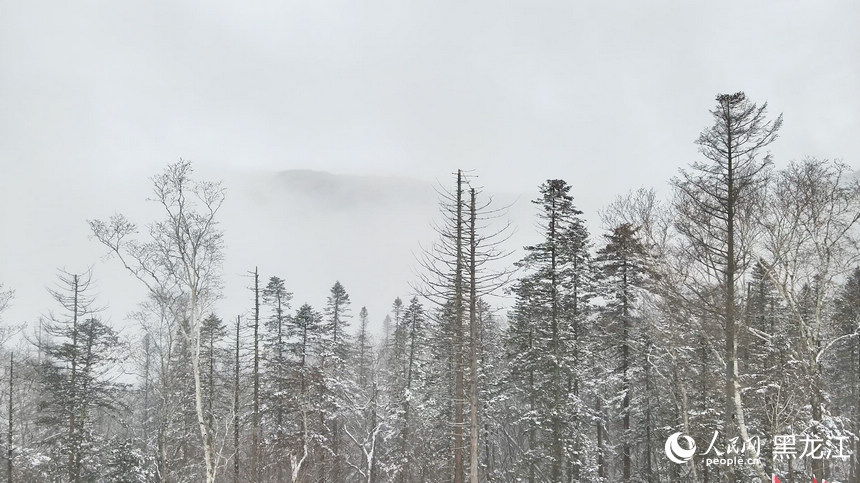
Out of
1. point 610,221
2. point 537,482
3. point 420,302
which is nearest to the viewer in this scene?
point 610,221

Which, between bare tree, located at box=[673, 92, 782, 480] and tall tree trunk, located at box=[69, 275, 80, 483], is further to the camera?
tall tree trunk, located at box=[69, 275, 80, 483]

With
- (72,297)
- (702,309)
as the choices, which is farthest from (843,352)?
(72,297)

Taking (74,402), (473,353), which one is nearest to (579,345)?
(473,353)

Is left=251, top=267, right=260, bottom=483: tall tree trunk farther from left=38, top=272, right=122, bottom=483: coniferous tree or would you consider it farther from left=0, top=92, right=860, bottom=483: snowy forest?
left=38, top=272, right=122, bottom=483: coniferous tree

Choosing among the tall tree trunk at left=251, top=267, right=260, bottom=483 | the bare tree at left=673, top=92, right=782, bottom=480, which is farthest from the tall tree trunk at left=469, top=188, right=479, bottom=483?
the tall tree trunk at left=251, top=267, right=260, bottom=483

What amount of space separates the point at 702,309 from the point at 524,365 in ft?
30.5

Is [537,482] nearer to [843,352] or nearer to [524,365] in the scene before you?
[524,365]

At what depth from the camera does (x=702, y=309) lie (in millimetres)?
11664

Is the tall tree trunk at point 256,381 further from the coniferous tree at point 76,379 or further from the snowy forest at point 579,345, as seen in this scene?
the coniferous tree at point 76,379

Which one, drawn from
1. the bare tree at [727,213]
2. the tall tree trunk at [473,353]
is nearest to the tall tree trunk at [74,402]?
A: the tall tree trunk at [473,353]

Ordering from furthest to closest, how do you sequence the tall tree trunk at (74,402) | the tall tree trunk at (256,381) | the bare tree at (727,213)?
the tall tree trunk at (256,381)
the tall tree trunk at (74,402)
the bare tree at (727,213)

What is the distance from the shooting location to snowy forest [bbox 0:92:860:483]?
12.7 m

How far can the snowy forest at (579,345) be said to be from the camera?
1266cm

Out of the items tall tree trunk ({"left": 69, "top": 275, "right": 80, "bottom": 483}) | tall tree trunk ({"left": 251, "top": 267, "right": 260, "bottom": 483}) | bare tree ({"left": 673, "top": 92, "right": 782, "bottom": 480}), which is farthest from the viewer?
tall tree trunk ({"left": 251, "top": 267, "right": 260, "bottom": 483})
